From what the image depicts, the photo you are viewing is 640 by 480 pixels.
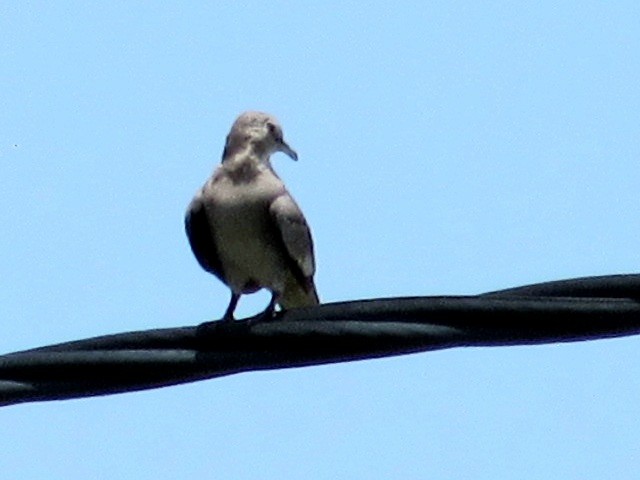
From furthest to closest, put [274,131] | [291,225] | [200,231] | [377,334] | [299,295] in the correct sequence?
[274,131]
[299,295]
[200,231]
[291,225]
[377,334]

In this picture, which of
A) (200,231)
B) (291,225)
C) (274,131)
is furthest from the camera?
(274,131)

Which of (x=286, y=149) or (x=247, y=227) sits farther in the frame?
(x=286, y=149)

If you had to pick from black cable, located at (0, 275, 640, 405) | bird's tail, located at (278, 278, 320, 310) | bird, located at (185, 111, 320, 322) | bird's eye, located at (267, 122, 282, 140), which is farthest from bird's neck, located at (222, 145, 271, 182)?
black cable, located at (0, 275, 640, 405)

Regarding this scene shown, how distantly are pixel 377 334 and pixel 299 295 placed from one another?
3.10 metres

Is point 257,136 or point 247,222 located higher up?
point 257,136

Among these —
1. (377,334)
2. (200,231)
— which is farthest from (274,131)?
(377,334)

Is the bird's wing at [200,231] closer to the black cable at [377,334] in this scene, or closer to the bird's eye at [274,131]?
the bird's eye at [274,131]

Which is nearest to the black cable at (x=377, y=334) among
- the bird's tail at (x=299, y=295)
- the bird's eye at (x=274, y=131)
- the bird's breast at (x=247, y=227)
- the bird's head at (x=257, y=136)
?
the bird's breast at (x=247, y=227)

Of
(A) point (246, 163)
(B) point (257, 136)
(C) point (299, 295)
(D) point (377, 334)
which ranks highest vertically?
(B) point (257, 136)

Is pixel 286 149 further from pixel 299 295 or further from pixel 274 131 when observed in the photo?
pixel 299 295

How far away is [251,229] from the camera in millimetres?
7398

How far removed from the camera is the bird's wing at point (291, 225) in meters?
7.33

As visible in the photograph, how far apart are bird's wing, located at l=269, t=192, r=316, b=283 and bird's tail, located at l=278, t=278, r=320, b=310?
0.75 ft

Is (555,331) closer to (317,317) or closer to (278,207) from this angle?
(317,317)
